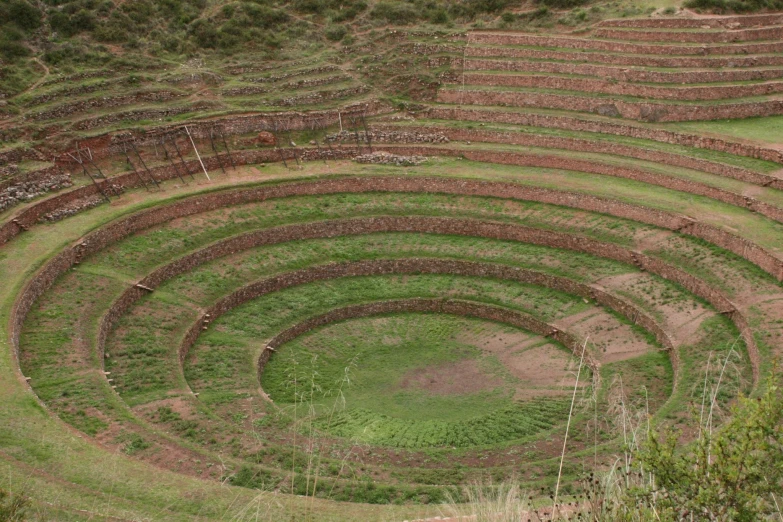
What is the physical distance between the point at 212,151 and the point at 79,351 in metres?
18.1

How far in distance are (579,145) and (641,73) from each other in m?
7.57

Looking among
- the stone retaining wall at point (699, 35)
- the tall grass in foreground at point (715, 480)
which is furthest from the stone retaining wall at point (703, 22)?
the tall grass in foreground at point (715, 480)

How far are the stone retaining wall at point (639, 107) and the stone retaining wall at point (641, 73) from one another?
7.86 ft

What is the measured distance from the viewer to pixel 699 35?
50719mm

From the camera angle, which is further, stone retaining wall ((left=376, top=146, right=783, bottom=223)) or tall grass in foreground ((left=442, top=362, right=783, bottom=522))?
stone retaining wall ((left=376, top=146, right=783, bottom=223))

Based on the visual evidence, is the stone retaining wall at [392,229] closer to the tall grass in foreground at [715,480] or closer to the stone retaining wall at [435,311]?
the stone retaining wall at [435,311]

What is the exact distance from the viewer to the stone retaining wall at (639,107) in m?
45.5

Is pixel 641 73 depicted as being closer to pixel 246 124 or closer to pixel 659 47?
pixel 659 47

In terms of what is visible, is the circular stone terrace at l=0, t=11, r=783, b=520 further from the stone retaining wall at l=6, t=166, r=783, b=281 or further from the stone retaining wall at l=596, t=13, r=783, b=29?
the stone retaining wall at l=596, t=13, r=783, b=29

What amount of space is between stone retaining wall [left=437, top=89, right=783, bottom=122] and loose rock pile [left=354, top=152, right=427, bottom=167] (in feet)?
26.5

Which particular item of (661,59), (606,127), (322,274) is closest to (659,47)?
(661,59)

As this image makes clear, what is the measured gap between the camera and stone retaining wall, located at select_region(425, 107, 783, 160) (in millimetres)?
41469

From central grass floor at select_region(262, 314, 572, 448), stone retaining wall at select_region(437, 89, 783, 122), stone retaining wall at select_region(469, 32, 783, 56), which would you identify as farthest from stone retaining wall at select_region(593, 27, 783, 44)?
central grass floor at select_region(262, 314, 572, 448)

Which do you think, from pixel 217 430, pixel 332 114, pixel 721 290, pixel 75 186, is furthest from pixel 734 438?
pixel 332 114
